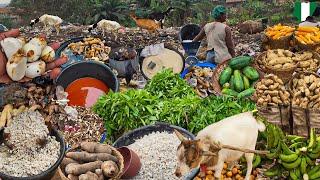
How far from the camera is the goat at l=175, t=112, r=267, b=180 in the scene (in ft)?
12.9

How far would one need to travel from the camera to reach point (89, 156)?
5109 millimetres

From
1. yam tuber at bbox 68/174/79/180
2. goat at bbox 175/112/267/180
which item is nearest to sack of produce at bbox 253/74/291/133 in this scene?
goat at bbox 175/112/267/180

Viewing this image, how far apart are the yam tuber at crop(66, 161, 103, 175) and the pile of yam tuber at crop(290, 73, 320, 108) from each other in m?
2.67

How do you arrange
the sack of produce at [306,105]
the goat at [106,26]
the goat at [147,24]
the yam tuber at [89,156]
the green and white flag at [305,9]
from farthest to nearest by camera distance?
the goat at [147,24] → the goat at [106,26] → the green and white flag at [305,9] → the sack of produce at [306,105] → the yam tuber at [89,156]

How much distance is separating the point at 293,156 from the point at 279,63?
10.5 feet

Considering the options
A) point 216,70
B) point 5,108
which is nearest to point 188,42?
point 216,70

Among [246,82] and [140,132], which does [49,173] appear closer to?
[140,132]

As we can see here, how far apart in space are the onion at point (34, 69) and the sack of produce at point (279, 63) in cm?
374

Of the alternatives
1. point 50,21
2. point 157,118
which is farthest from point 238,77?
point 50,21

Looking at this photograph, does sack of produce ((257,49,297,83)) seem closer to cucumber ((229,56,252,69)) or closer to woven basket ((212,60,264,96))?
woven basket ((212,60,264,96))

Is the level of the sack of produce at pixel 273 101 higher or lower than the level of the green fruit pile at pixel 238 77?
higher

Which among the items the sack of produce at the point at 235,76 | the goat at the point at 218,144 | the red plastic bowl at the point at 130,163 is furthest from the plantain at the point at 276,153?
the sack of produce at the point at 235,76

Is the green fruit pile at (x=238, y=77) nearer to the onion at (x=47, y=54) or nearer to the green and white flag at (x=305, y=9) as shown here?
the onion at (x=47, y=54)

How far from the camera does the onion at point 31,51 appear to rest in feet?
18.3
